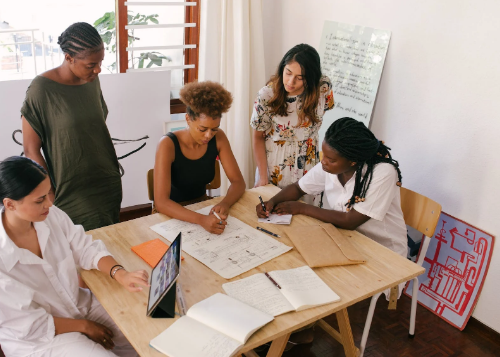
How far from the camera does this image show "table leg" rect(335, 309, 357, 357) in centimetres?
215

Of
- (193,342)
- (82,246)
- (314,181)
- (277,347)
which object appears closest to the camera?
(193,342)

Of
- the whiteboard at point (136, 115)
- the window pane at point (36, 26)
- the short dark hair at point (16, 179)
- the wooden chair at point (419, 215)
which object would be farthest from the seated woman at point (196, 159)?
the window pane at point (36, 26)

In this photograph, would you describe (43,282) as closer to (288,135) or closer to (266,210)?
(266,210)

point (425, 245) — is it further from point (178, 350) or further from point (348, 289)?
point (178, 350)

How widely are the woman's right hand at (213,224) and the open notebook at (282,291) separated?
350mm

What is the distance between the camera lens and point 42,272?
5.36 feet

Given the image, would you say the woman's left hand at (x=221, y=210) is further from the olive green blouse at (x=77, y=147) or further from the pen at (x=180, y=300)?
the olive green blouse at (x=77, y=147)

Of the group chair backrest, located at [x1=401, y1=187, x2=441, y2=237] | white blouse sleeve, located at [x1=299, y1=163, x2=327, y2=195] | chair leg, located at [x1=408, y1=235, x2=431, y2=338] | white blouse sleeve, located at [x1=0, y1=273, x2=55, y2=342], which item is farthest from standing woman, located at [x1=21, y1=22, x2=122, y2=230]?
chair leg, located at [x1=408, y1=235, x2=431, y2=338]

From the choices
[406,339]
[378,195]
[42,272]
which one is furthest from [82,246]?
[406,339]

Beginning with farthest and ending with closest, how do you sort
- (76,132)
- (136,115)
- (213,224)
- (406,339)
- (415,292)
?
(136,115), (406,339), (415,292), (76,132), (213,224)

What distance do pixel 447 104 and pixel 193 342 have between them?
2034 mm

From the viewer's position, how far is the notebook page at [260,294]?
152 centimetres

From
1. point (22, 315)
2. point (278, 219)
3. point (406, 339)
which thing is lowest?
point (406, 339)

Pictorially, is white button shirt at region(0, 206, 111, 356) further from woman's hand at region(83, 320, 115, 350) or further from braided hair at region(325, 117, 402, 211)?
braided hair at region(325, 117, 402, 211)
